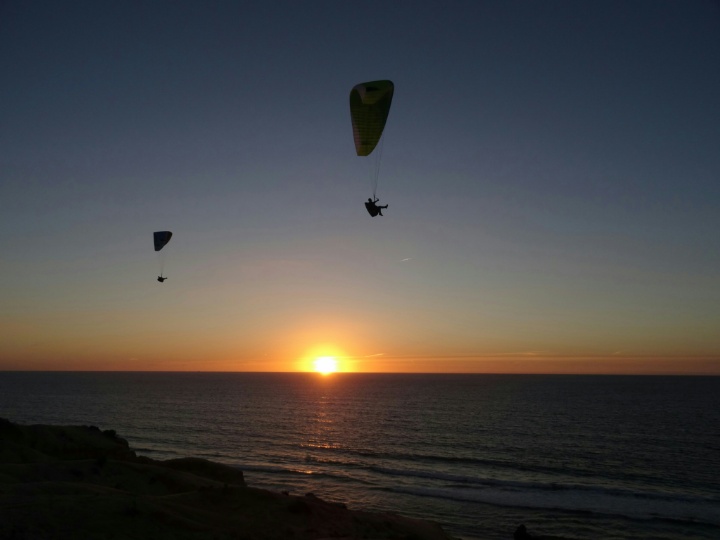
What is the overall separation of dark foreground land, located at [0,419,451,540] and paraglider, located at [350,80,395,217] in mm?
14103

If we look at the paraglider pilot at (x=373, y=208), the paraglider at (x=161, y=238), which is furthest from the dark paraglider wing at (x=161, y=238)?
the paraglider pilot at (x=373, y=208)

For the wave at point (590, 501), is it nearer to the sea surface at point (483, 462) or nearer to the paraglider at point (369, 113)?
the sea surface at point (483, 462)

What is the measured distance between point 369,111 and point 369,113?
0.47 feet

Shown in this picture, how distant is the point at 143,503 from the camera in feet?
49.0

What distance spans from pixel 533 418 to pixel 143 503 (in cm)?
7533

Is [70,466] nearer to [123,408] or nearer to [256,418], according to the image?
[256,418]

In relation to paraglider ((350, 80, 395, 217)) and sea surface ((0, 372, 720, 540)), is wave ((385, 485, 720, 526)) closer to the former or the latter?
sea surface ((0, 372, 720, 540))

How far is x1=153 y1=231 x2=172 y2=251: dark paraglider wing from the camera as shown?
45.5 m

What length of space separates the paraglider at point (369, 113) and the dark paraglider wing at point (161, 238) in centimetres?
2500

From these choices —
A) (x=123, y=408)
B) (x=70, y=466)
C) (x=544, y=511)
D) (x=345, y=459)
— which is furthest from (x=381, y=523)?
(x=123, y=408)

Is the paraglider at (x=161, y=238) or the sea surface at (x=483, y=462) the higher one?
the paraglider at (x=161, y=238)

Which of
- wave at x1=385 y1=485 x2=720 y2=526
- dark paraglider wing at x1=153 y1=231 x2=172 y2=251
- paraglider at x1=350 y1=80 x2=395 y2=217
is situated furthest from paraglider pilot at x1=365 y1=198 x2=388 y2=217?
dark paraglider wing at x1=153 y1=231 x2=172 y2=251

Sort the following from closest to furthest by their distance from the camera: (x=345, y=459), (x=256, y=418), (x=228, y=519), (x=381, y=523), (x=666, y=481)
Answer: (x=228, y=519) < (x=381, y=523) < (x=666, y=481) < (x=345, y=459) < (x=256, y=418)

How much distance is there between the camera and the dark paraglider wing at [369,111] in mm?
26766
